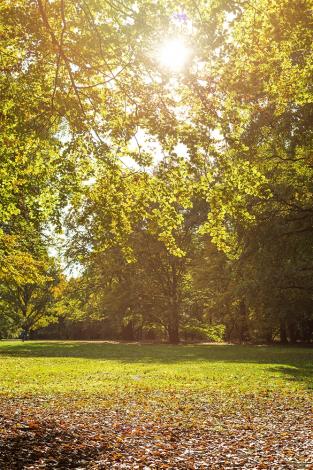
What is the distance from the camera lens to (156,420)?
34.5ft

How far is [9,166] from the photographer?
34.2ft

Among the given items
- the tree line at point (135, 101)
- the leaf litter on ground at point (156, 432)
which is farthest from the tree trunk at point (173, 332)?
the tree line at point (135, 101)

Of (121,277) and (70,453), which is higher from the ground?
(121,277)

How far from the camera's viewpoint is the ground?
→ 25.2ft

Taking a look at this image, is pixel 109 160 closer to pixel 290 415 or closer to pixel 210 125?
pixel 210 125

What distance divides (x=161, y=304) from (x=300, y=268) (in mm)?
19265

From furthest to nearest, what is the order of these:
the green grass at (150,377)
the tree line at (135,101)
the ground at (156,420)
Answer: the green grass at (150,377)
the tree line at (135,101)
the ground at (156,420)

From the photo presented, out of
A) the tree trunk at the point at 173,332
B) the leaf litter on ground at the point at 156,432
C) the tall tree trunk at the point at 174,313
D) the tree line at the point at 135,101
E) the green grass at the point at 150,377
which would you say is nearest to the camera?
the leaf litter on ground at the point at 156,432

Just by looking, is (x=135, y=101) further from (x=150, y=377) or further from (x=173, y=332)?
(x=173, y=332)

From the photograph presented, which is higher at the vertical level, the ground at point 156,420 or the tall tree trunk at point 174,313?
the tall tree trunk at point 174,313

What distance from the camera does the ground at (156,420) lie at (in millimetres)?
7691

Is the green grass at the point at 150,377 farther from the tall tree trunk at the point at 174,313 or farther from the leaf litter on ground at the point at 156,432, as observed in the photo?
the tall tree trunk at the point at 174,313

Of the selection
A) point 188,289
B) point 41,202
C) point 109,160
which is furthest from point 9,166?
point 188,289

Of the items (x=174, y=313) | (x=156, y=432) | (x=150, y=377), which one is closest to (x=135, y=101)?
(x=156, y=432)
